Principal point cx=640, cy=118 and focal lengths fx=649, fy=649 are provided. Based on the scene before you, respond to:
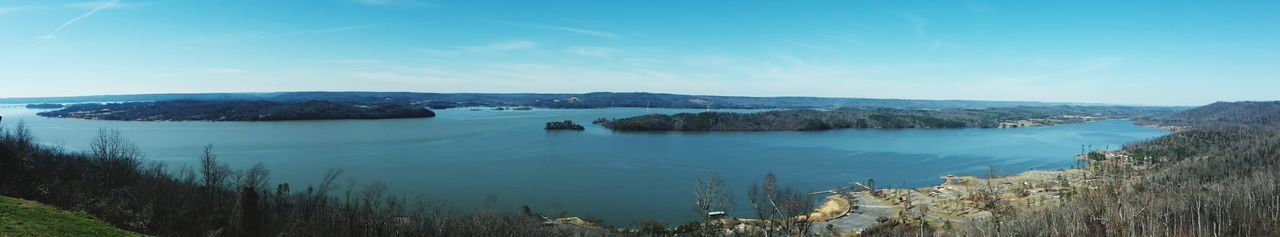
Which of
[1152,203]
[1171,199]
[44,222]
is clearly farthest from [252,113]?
[1171,199]

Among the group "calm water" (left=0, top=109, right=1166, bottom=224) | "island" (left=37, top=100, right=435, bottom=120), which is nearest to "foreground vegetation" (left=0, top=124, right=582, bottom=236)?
"calm water" (left=0, top=109, right=1166, bottom=224)

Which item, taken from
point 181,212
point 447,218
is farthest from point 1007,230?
point 181,212

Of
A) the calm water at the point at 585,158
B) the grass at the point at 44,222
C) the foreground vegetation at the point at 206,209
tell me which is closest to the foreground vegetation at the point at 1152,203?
the calm water at the point at 585,158

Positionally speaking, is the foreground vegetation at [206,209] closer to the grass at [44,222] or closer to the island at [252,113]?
the grass at [44,222]

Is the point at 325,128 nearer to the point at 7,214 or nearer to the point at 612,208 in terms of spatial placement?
the point at 612,208

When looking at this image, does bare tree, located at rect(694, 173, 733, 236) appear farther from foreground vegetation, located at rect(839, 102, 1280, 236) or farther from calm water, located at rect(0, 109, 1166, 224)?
foreground vegetation, located at rect(839, 102, 1280, 236)

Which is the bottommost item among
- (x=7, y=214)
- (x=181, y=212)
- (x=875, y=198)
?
(x=875, y=198)
